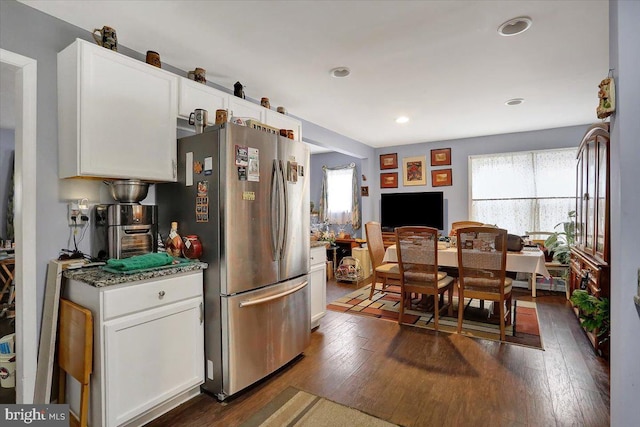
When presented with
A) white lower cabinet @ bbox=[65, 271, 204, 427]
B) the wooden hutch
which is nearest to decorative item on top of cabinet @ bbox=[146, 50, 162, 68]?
white lower cabinet @ bbox=[65, 271, 204, 427]

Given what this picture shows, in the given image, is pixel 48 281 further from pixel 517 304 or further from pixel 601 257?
pixel 517 304

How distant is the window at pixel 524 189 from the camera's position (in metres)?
5.04

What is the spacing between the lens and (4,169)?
4.60 metres

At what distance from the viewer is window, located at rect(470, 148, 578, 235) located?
504cm

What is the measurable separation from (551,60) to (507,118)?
6.30ft

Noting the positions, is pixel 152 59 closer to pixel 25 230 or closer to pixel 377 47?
pixel 25 230

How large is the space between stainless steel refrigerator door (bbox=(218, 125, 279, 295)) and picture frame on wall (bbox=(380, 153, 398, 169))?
4444 millimetres

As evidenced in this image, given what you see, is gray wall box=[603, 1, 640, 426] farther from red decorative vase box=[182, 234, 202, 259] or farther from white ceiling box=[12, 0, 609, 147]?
red decorative vase box=[182, 234, 202, 259]

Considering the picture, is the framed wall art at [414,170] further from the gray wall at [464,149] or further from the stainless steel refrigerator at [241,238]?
the stainless steel refrigerator at [241,238]

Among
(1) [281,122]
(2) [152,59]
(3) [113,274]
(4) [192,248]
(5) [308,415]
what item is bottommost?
(5) [308,415]

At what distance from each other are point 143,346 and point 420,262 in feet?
8.23

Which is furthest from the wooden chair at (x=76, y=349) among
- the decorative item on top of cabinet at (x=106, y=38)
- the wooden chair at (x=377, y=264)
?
the wooden chair at (x=377, y=264)

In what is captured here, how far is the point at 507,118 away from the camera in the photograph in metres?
4.50

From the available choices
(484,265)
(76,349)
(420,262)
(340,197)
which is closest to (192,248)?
(76,349)
